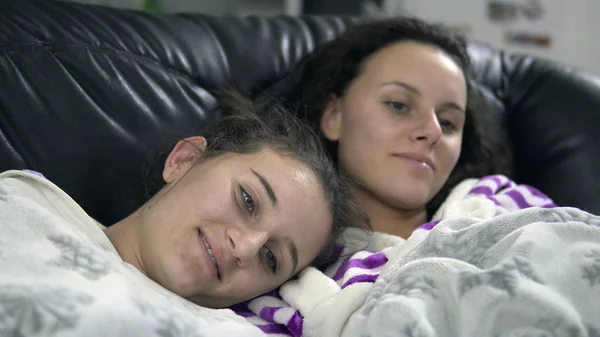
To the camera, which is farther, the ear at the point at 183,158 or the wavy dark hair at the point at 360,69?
the wavy dark hair at the point at 360,69

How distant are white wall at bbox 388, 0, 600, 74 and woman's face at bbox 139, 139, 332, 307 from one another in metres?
2.07

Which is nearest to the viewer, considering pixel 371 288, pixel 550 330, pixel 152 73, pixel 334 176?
pixel 550 330

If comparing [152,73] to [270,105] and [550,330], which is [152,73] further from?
[550,330]

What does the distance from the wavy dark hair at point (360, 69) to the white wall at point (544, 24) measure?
141cm

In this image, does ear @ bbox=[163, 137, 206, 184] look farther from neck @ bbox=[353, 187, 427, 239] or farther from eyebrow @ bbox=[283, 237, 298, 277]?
neck @ bbox=[353, 187, 427, 239]

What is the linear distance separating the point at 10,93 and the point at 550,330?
3.18 feet

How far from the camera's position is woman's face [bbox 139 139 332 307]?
909mm

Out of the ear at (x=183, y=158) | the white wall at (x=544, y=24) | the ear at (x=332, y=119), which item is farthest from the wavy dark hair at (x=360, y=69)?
the white wall at (x=544, y=24)

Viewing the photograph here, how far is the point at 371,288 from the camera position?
883mm

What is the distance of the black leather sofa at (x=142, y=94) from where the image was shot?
112cm

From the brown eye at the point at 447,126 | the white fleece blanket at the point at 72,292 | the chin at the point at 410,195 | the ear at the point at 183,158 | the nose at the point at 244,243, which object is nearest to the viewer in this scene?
the white fleece blanket at the point at 72,292

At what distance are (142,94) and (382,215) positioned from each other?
1.87 ft

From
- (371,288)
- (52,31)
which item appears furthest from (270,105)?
(371,288)

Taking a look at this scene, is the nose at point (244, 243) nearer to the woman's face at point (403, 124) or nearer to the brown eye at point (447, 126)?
the woman's face at point (403, 124)
